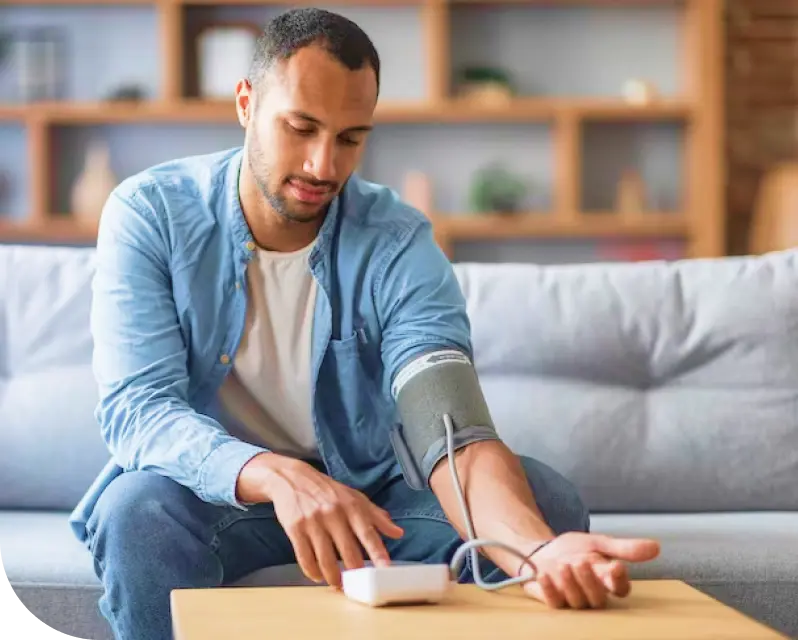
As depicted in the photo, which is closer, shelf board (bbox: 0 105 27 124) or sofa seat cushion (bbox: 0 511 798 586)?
sofa seat cushion (bbox: 0 511 798 586)

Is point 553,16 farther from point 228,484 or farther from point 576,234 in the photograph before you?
point 228,484

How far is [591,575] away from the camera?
1.19 m

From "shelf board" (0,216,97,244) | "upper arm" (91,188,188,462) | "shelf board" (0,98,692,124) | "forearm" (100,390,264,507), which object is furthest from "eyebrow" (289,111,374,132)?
"shelf board" (0,216,97,244)

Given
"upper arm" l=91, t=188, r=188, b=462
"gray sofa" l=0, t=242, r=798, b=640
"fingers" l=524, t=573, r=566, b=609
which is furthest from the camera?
"gray sofa" l=0, t=242, r=798, b=640

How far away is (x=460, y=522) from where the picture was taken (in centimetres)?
147

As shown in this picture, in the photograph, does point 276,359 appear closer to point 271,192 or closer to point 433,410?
point 271,192

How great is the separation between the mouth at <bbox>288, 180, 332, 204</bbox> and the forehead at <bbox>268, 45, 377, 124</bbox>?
93 mm

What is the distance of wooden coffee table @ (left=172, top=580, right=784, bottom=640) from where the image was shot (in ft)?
3.58

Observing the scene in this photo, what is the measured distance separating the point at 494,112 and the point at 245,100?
8.91 ft

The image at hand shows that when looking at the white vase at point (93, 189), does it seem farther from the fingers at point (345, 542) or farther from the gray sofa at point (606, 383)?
the fingers at point (345, 542)

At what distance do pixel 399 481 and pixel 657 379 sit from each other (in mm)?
586

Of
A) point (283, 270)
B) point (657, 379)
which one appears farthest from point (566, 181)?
point (283, 270)

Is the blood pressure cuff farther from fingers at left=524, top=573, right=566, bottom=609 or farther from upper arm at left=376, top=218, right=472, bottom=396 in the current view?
fingers at left=524, top=573, right=566, bottom=609

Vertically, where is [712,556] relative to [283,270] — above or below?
below
